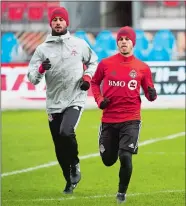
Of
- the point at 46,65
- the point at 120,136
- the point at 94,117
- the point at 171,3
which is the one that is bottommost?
the point at 94,117

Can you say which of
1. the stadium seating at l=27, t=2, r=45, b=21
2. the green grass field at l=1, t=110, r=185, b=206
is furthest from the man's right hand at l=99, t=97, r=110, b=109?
the stadium seating at l=27, t=2, r=45, b=21

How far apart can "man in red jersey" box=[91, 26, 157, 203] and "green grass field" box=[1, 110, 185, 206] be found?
59cm

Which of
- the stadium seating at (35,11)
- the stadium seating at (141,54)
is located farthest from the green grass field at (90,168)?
the stadium seating at (35,11)

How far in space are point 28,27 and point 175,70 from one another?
1585cm

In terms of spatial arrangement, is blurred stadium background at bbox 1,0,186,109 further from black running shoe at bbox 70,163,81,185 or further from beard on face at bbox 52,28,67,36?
beard on face at bbox 52,28,67,36

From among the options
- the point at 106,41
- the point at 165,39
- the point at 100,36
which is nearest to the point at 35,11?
the point at 100,36

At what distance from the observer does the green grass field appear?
10.4m

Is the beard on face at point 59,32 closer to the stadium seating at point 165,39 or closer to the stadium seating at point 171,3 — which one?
the stadium seating at point 165,39

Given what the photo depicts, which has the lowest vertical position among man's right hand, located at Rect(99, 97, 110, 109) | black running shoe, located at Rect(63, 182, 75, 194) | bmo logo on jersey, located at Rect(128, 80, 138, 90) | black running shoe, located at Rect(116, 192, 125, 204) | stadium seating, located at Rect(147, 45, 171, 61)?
black running shoe, located at Rect(63, 182, 75, 194)

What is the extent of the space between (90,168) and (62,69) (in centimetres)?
370

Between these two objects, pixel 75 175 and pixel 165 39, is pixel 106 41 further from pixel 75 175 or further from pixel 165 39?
pixel 75 175

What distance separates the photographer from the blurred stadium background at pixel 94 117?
11.2m

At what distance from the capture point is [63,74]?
34.0 feet

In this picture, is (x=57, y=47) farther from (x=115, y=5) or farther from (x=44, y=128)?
(x=115, y=5)
